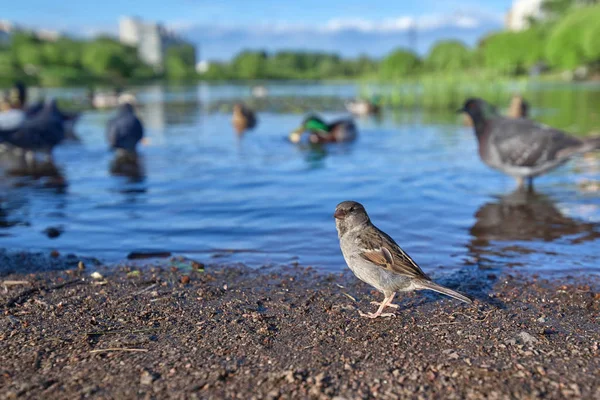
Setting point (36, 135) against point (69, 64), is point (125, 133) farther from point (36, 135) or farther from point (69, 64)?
point (69, 64)

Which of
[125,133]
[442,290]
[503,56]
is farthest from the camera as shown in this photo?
[503,56]

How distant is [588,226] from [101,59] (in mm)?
142748

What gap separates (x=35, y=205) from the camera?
1064 centimetres

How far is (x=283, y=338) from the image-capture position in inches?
185

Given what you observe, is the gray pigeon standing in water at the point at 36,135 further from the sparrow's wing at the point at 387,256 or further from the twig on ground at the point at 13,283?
the sparrow's wing at the point at 387,256

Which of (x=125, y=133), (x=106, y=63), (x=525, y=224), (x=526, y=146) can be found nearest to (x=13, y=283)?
(x=525, y=224)

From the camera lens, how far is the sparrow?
16.9 feet

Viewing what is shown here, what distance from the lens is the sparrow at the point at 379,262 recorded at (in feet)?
16.9

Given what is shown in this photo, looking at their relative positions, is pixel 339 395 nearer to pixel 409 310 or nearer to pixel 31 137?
pixel 409 310

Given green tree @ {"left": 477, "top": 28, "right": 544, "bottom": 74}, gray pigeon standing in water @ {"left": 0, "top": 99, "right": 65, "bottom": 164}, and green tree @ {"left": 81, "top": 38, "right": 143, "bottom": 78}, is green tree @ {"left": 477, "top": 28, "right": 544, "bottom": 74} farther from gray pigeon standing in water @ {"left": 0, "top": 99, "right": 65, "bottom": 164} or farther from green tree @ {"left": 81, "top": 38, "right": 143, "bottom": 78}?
gray pigeon standing in water @ {"left": 0, "top": 99, "right": 65, "bottom": 164}

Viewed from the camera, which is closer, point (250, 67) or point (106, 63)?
point (106, 63)

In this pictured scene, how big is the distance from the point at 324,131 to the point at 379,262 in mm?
14971

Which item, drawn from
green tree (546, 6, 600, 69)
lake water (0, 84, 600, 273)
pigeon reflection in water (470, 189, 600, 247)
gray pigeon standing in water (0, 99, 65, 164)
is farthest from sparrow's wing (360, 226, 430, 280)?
green tree (546, 6, 600, 69)

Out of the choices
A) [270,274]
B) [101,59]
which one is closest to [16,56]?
[101,59]
